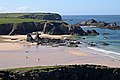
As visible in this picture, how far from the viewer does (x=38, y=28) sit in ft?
345

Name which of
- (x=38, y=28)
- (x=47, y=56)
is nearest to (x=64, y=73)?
(x=47, y=56)

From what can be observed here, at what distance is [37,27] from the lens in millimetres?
105125

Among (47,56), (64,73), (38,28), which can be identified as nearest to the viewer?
(64,73)

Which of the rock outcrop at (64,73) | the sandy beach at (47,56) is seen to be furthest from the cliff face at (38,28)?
the rock outcrop at (64,73)

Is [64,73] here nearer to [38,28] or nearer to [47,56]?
[47,56]

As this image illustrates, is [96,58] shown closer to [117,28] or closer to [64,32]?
[64,32]

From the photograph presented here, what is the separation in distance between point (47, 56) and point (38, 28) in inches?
1860

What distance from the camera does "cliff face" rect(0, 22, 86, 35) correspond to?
97419mm

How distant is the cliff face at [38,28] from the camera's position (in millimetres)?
97419

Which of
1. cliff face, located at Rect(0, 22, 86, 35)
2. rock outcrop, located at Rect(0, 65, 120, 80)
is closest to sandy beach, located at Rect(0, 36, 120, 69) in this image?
rock outcrop, located at Rect(0, 65, 120, 80)

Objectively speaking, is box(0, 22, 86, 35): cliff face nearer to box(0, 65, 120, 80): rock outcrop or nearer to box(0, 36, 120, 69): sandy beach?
box(0, 36, 120, 69): sandy beach

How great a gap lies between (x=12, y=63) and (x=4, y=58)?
206 inches

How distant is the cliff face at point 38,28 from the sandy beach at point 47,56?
23.7m

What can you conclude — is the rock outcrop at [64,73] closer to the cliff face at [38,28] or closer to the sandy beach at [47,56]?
the sandy beach at [47,56]
